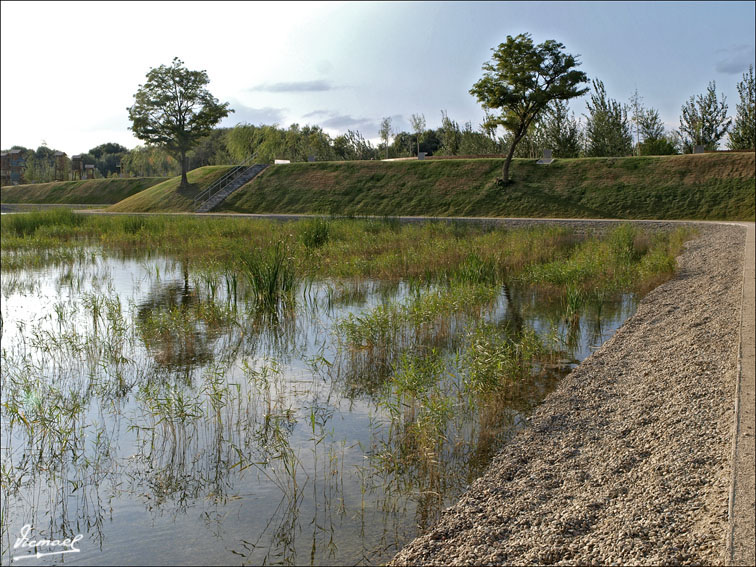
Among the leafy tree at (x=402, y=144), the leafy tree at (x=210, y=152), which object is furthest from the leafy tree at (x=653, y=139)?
the leafy tree at (x=210, y=152)

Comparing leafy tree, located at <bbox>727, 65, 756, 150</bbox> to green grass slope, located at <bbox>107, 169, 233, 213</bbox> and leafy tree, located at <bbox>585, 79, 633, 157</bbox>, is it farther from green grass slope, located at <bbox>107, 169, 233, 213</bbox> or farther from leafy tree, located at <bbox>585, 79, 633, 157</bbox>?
green grass slope, located at <bbox>107, 169, 233, 213</bbox>

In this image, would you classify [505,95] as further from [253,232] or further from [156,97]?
[156,97]

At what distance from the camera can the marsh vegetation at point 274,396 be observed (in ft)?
14.2

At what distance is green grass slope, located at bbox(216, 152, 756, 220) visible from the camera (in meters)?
29.8

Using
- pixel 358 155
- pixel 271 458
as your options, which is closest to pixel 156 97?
pixel 358 155

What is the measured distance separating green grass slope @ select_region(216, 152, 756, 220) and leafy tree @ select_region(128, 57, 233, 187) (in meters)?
9.03

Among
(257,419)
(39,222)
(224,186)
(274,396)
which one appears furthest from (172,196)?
(257,419)

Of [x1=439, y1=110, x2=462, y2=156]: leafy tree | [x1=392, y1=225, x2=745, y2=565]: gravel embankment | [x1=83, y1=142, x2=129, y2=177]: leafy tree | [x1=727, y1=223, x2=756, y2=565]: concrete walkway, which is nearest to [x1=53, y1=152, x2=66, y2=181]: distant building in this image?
[x1=83, y1=142, x2=129, y2=177]: leafy tree

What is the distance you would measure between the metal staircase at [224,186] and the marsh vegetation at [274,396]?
82.7 feet

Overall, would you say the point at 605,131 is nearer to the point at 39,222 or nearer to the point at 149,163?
the point at 39,222

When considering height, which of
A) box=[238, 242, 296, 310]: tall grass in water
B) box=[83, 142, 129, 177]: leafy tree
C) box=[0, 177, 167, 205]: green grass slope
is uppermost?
box=[83, 142, 129, 177]: leafy tree

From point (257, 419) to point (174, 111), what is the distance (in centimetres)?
4545

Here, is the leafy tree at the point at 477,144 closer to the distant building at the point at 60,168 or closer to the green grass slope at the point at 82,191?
the green grass slope at the point at 82,191

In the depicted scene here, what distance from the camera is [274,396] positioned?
265 inches
